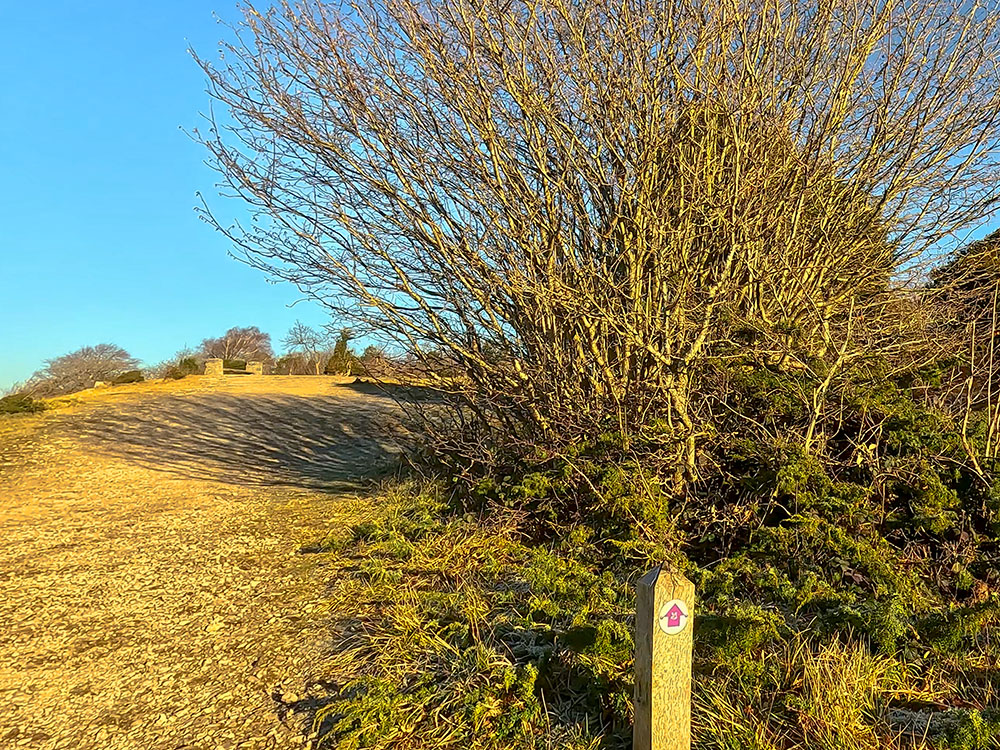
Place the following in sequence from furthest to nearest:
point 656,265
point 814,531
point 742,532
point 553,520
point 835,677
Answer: point 553,520 < point 656,265 < point 742,532 < point 814,531 < point 835,677

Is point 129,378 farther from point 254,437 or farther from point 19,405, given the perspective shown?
point 254,437

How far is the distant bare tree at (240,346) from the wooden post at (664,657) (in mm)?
31504

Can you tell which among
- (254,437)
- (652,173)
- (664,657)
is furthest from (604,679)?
(254,437)

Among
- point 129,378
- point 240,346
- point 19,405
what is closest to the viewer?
point 19,405

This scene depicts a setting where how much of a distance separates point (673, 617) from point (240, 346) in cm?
3379

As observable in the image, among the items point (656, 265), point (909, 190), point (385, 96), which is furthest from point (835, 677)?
point (385, 96)

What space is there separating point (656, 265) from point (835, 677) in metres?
2.82

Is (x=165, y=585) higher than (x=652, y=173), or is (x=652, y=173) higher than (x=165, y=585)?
(x=652, y=173)

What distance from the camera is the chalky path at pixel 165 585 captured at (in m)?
3.27

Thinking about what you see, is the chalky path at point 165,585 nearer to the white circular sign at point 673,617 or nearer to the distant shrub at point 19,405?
the white circular sign at point 673,617

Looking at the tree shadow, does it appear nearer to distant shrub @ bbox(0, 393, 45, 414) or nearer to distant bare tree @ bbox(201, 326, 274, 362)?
distant shrub @ bbox(0, 393, 45, 414)

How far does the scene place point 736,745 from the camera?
2.40 meters

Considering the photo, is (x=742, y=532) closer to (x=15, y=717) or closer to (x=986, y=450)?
(x=986, y=450)

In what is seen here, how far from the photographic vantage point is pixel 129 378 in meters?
21.7
